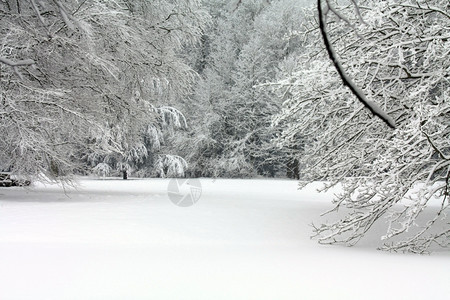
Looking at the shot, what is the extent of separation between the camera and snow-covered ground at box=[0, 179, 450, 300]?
436 cm

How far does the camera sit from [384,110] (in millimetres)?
6848

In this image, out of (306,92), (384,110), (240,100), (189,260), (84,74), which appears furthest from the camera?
(240,100)

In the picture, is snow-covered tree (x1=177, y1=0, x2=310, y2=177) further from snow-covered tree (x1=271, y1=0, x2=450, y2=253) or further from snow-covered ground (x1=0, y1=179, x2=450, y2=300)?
snow-covered tree (x1=271, y1=0, x2=450, y2=253)

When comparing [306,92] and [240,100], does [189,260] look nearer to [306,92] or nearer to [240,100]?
[306,92]

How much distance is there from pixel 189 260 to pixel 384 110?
3.39 metres

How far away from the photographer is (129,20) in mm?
10422

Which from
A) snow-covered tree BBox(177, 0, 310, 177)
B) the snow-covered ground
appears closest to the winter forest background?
the snow-covered ground

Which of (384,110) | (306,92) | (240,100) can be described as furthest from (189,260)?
(240,100)

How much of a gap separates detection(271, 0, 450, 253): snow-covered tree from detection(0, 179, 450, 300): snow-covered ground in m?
0.74

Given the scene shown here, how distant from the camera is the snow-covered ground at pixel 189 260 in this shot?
172 inches

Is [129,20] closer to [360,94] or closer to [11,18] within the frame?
[11,18]

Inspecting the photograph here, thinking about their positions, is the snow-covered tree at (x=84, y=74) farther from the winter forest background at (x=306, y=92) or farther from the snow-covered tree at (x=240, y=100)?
the snow-covered tree at (x=240, y=100)

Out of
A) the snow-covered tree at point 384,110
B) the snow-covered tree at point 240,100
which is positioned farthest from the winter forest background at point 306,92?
the snow-covered tree at point 240,100

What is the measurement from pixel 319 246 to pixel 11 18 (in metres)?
6.68
